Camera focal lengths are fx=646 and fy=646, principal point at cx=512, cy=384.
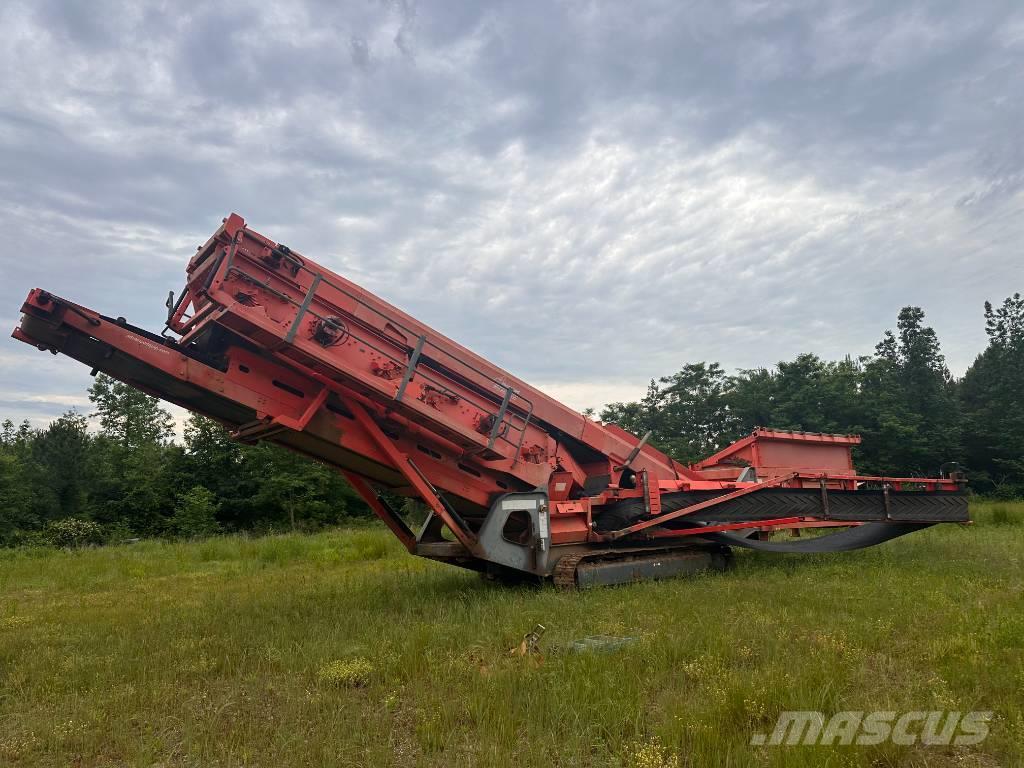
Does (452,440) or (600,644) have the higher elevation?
(452,440)

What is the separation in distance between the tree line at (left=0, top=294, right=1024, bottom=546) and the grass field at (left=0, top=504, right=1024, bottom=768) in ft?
93.7

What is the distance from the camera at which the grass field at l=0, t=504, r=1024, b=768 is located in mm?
3564

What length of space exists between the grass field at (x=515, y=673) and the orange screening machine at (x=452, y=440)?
2.76 feet

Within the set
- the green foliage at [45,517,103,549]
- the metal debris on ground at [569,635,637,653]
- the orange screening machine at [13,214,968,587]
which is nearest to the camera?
the metal debris on ground at [569,635,637,653]

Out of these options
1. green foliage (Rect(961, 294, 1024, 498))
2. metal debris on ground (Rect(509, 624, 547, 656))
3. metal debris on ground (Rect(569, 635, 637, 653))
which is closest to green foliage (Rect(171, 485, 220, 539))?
metal debris on ground (Rect(509, 624, 547, 656))

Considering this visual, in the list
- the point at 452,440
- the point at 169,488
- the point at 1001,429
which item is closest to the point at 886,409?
the point at 1001,429

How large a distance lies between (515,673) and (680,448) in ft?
116

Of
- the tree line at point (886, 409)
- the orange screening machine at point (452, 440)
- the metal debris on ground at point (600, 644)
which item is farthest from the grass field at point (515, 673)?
the tree line at point (886, 409)

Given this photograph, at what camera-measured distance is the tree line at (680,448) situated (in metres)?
34.6

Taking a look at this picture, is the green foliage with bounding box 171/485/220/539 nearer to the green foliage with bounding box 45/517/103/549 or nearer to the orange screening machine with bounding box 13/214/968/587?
the green foliage with bounding box 45/517/103/549

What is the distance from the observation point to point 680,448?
1510 inches

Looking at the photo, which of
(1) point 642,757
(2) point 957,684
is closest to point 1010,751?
(2) point 957,684

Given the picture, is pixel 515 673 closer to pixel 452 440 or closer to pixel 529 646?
pixel 529 646

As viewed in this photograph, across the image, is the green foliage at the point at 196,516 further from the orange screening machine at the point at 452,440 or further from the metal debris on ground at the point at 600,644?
the metal debris on ground at the point at 600,644
